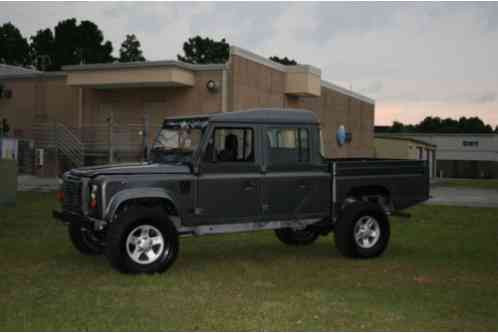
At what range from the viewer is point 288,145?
10.0 meters

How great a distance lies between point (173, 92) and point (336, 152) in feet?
47.7

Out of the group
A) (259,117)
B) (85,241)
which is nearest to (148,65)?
(85,241)

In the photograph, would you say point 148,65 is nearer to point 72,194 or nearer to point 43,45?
point 72,194

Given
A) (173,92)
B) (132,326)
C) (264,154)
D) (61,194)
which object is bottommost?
(132,326)

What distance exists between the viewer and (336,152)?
1572 inches

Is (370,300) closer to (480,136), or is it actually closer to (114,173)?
(114,173)

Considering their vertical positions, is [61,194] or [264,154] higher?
[264,154]

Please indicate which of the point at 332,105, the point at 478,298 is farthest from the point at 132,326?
the point at 332,105

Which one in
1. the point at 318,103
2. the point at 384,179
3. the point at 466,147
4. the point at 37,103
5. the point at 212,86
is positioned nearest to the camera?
the point at 384,179

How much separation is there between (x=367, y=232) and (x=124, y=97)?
68.3 ft

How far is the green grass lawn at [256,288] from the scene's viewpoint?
21.3 feet

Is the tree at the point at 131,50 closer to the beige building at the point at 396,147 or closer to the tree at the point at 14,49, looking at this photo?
the tree at the point at 14,49

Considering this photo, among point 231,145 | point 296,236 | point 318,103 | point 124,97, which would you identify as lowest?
point 296,236

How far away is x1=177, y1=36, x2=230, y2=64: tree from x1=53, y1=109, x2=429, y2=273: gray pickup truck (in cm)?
6510
